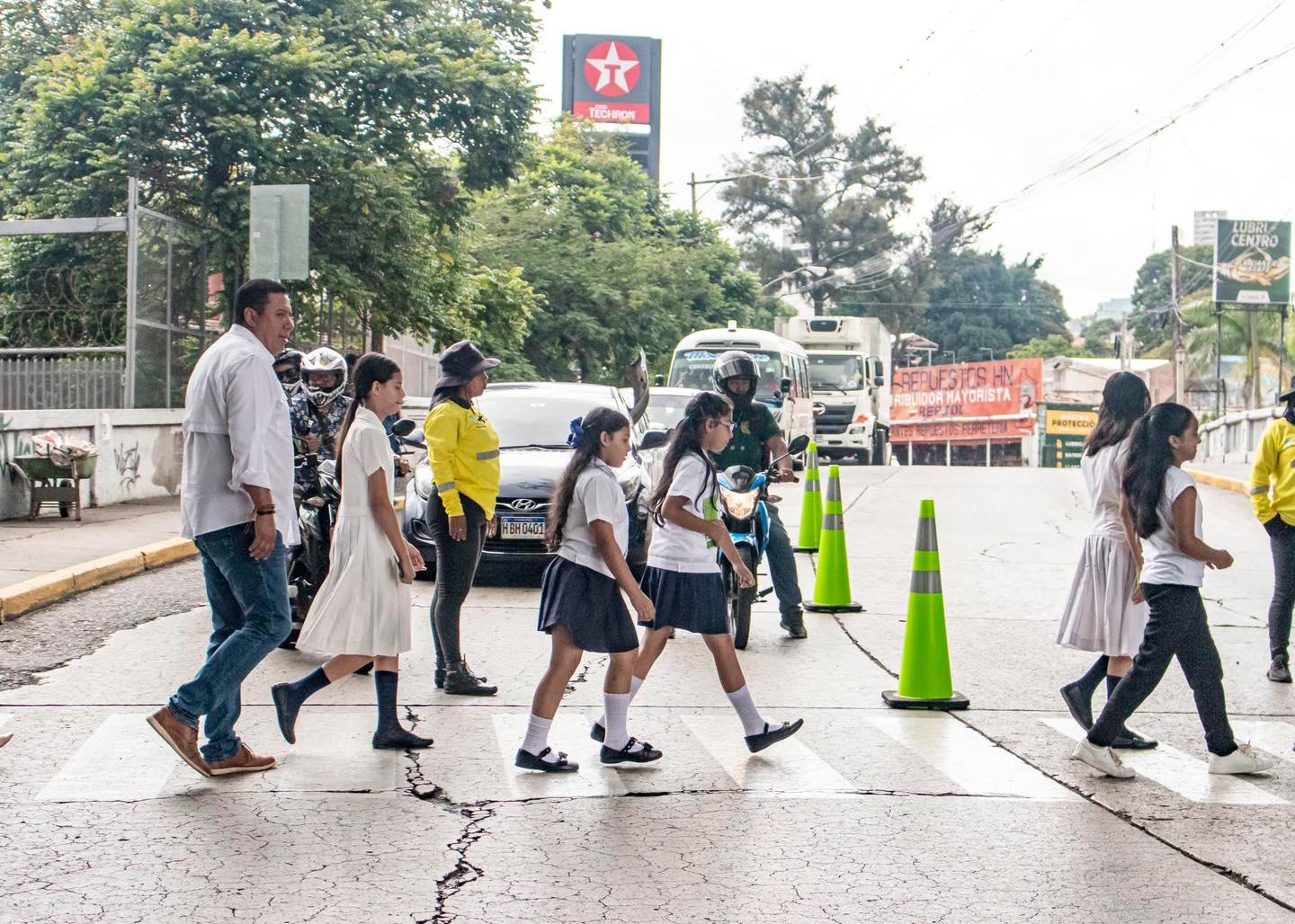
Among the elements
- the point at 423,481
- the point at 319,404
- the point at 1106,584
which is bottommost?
the point at 1106,584

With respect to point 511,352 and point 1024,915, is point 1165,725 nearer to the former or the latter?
point 1024,915

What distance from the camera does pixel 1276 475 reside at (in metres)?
8.67

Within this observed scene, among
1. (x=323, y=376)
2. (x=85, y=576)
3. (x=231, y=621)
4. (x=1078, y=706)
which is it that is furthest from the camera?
(x=85, y=576)

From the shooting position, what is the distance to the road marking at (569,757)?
231 inches

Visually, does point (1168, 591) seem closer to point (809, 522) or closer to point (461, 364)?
point (461, 364)

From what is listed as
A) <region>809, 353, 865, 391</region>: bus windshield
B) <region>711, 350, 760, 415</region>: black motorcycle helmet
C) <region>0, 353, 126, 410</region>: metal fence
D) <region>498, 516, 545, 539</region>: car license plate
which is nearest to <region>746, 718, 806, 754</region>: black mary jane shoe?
<region>711, 350, 760, 415</region>: black motorcycle helmet

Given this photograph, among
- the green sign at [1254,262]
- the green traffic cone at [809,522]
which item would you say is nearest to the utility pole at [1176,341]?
the green sign at [1254,262]

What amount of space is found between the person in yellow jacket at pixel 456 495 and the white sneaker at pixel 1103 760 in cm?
286

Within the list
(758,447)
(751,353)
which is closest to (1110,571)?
(758,447)

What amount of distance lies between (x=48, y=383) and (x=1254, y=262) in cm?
4732

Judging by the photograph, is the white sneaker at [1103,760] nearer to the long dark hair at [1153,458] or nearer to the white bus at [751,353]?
the long dark hair at [1153,458]

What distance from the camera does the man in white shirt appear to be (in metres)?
5.64

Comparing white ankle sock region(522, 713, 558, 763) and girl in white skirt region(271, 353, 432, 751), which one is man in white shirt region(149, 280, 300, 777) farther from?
white ankle sock region(522, 713, 558, 763)

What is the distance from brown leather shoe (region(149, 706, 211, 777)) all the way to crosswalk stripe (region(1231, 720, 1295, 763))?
4.49 metres
